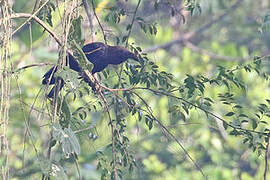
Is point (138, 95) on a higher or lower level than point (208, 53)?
lower

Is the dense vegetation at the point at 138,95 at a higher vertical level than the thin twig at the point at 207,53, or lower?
lower

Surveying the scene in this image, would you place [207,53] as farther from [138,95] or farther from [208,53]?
[138,95]

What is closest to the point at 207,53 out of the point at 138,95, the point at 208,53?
the point at 208,53

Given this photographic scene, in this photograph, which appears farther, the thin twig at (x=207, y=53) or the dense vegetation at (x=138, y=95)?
the thin twig at (x=207, y=53)

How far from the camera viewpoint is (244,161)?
7.67 m

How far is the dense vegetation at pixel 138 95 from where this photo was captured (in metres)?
2.56

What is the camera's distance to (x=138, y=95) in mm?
2914

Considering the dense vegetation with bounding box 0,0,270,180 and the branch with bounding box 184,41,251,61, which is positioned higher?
the branch with bounding box 184,41,251,61

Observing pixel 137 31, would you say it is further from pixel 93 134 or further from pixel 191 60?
pixel 191 60

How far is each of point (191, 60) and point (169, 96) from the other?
173 inches

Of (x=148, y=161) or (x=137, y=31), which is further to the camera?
(x=148, y=161)

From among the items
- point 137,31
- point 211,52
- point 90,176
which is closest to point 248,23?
point 211,52

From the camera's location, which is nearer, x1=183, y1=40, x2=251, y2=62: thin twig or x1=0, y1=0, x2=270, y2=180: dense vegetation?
x1=0, y1=0, x2=270, y2=180: dense vegetation

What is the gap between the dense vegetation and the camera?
2.56 m
